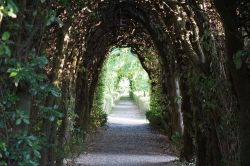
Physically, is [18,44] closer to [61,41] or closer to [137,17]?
[61,41]

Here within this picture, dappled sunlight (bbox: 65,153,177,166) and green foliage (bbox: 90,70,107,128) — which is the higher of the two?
green foliage (bbox: 90,70,107,128)

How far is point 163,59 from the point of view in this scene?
13.8 meters

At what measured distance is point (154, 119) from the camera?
2192 cm

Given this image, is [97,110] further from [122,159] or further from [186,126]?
[186,126]

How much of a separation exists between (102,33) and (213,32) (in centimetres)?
981

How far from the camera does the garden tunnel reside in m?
3.88

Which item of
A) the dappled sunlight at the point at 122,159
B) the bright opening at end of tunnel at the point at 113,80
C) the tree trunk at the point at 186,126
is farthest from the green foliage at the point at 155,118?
the tree trunk at the point at 186,126

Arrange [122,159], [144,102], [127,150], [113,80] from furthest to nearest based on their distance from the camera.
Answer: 1. [113,80]
2. [144,102]
3. [127,150]
4. [122,159]

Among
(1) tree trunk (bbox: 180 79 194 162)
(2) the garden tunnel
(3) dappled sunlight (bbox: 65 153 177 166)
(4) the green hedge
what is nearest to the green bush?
(2) the garden tunnel

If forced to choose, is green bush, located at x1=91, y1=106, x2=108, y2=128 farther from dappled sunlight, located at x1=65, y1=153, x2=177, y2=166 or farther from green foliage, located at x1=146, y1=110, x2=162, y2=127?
dappled sunlight, located at x1=65, y1=153, x2=177, y2=166

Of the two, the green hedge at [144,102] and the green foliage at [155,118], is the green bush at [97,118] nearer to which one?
the green foliage at [155,118]

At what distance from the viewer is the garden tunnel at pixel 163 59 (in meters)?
3.88

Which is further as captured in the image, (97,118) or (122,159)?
(97,118)

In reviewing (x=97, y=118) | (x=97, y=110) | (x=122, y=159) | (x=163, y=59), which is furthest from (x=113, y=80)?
(x=122, y=159)
